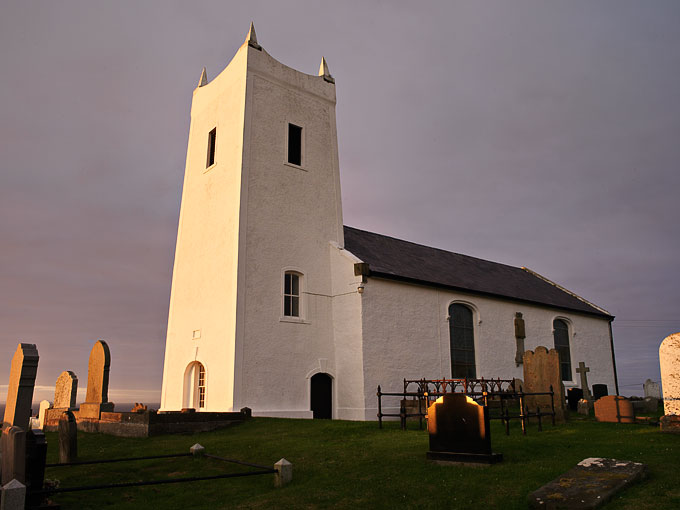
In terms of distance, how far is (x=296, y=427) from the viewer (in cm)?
1559

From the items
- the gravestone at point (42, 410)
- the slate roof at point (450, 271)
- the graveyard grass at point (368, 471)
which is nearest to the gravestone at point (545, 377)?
the graveyard grass at point (368, 471)

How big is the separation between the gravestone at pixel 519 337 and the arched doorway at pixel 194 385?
14401 mm

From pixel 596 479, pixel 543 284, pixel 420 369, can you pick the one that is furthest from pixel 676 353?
pixel 543 284

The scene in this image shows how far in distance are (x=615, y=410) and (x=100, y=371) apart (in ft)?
50.5

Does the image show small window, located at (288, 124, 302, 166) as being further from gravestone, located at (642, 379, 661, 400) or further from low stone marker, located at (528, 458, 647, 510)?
gravestone, located at (642, 379, 661, 400)

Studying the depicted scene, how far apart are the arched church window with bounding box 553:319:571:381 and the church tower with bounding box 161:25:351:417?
47.5 ft

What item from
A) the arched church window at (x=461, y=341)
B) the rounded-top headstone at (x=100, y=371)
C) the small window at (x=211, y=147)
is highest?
the small window at (x=211, y=147)

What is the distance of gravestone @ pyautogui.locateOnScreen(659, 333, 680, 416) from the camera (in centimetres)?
1184

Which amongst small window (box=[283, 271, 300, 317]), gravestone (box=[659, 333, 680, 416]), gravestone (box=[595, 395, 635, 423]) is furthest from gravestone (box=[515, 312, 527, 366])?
gravestone (box=[659, 333, 680, 416])

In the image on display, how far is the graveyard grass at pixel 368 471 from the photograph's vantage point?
26.6 feet

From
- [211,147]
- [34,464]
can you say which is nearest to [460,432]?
[34,464]

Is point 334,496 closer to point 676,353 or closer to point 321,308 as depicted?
point 676,353

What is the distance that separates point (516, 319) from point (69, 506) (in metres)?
22.4

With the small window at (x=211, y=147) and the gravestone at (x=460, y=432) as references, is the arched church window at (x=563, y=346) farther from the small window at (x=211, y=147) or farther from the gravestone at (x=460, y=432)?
the gravestone at (x=460, y=432)
